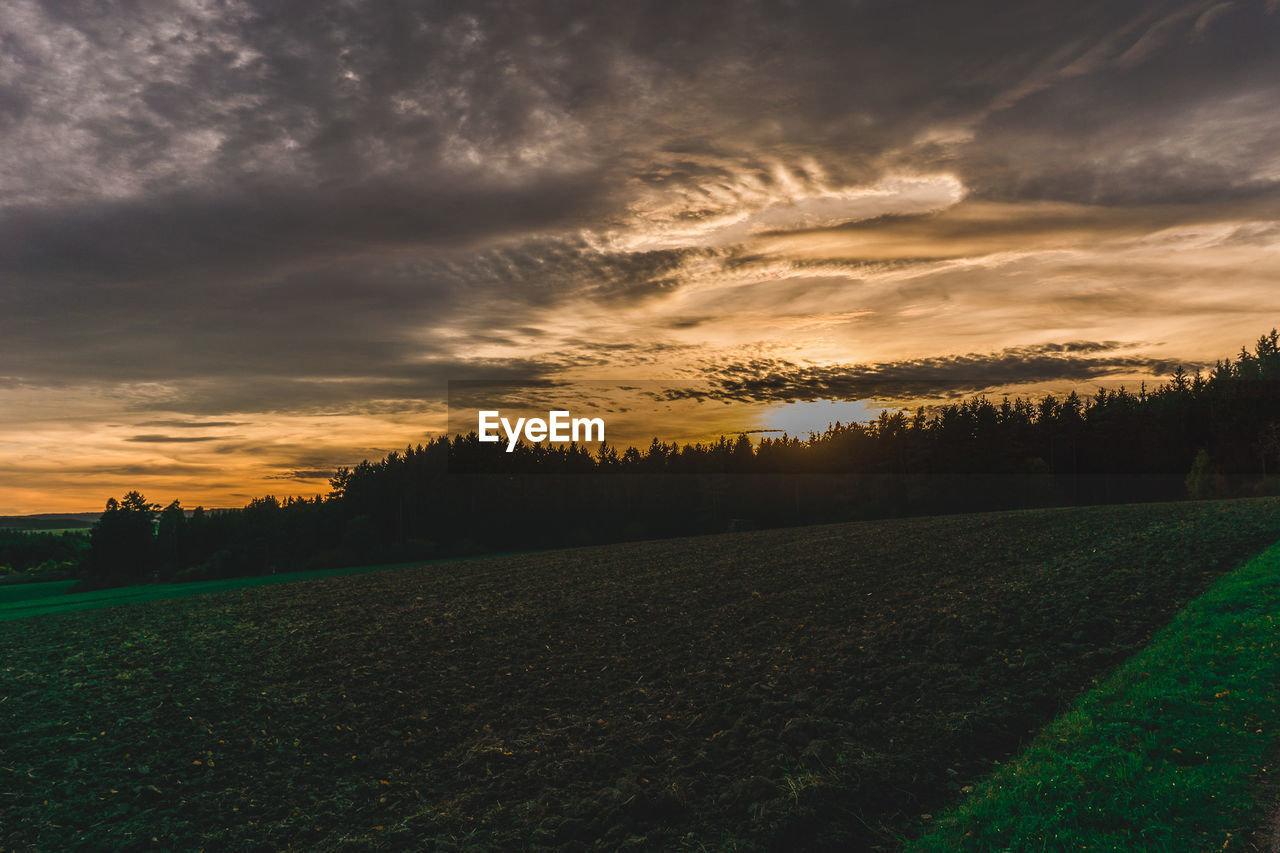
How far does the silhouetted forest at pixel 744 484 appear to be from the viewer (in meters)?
74.7

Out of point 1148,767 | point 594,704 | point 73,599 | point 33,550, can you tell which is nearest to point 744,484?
point 73,599

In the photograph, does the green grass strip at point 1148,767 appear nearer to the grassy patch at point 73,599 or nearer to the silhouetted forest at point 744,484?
the grassy patch at point 73,599

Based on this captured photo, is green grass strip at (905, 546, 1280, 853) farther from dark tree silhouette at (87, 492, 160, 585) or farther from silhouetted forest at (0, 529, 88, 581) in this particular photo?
silhouetted forest at (0, 529, 88, 581)

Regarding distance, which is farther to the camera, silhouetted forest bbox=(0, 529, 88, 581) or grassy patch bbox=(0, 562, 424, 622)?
silhouetted forest bbox=(0, 529, 88, 581)

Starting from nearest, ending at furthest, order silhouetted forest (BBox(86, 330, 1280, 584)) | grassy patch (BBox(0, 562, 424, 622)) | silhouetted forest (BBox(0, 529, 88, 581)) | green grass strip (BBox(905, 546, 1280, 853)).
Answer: green grass strip (BBox(905, 546, 1280, 853)) → grassy patch (BBox(0, 562, 424, 622)) → silhouetted forest (BBox(86, 330, 1280, 584)) → silhouetted forest (BBox(0, 529, 88, 581))

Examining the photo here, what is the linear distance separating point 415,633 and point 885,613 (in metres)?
17.1

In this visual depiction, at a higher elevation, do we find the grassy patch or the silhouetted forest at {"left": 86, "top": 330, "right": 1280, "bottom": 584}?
the silhouetted forest at {"left": 86, "top": 330, "right": 1280, "bottom": 584}

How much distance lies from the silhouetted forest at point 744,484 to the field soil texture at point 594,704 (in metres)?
47.8

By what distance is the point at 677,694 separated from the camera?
1648 centimetres

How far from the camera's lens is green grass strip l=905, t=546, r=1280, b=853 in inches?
334

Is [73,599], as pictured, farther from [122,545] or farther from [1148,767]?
[1148,767]

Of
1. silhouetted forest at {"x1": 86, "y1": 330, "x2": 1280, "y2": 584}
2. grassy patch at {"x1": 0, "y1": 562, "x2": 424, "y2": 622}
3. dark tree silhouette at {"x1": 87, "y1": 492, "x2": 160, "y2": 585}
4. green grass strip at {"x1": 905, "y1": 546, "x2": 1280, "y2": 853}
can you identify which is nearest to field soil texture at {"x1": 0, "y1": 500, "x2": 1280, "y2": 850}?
green grass strip at {"x1": 905, "y1": 546, "x2": 1280, "y2": 853}

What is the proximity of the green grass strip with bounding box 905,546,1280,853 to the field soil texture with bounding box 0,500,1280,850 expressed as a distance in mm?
861

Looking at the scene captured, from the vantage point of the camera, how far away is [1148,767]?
9797 millimetres
